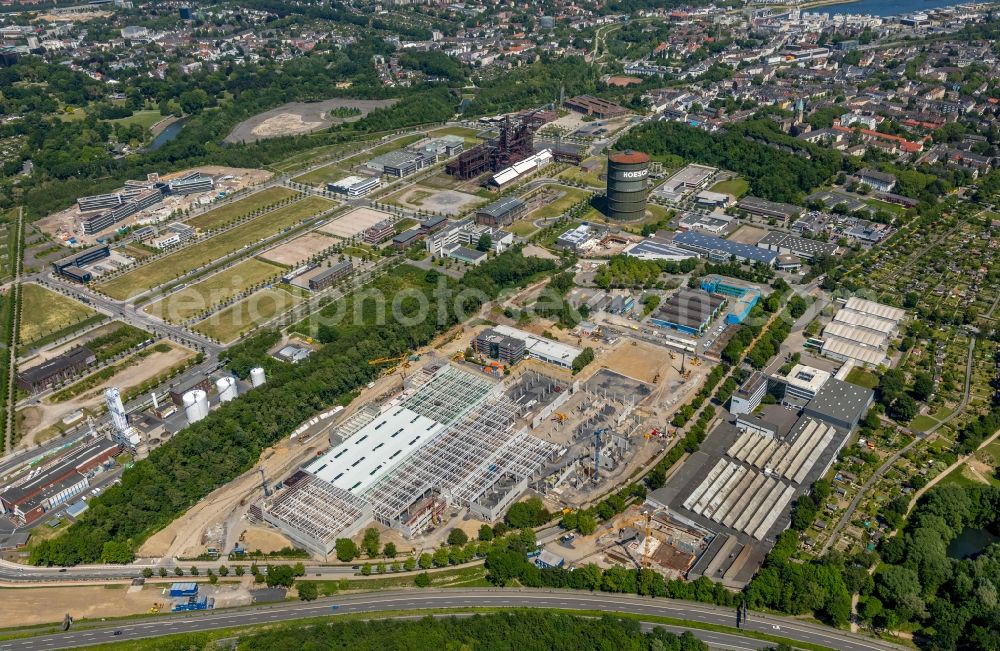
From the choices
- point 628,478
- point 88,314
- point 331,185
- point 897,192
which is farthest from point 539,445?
point 897,192

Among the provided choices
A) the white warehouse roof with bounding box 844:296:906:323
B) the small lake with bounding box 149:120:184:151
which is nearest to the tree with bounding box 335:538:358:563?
the white warehouse roof with bounding box 844:296:906:323

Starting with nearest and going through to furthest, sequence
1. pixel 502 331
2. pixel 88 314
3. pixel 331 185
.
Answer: pixel 502 331, pixel 88 314, pixel 331 185

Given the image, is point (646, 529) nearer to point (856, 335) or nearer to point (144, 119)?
point (856, 335)

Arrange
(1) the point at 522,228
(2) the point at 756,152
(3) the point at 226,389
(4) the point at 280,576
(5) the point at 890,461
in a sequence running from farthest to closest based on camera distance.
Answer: (2) the point at 756,152 < (1) the point at 522,228 < (3) the point at 226,389 < (5) the point at 890,461 < (4) the point at 280,576

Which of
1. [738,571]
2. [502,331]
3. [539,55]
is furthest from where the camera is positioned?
[539,55]

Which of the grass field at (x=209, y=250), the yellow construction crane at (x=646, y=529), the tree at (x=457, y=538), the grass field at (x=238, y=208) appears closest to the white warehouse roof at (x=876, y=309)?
the yellow construction crane at (x=646, y=529)

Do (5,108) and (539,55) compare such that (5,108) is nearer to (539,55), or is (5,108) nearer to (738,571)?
(539,55)

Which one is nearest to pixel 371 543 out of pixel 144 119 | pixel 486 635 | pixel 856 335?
pixel 486 635
